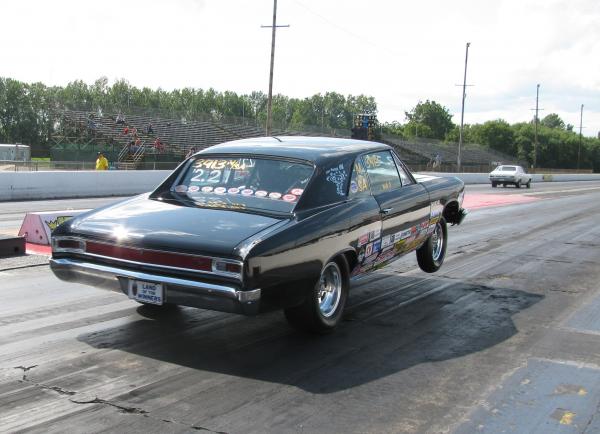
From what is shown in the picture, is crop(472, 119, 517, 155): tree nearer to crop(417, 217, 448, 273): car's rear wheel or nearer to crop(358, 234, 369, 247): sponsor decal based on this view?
crop(417, 217, 448, 273): car's rear wheel

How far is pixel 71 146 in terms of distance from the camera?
49.9 m

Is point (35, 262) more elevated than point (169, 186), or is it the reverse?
point (169, 186)

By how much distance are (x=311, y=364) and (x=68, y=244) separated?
2041 mm

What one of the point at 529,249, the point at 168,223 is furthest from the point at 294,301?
the point at 529,249

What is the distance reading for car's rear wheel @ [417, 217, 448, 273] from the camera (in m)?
7.75

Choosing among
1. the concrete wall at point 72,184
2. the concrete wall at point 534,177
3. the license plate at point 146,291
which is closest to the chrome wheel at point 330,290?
the license plate at point 146,291

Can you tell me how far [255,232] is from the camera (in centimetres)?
440

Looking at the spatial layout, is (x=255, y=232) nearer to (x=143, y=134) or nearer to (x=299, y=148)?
(x=299, y=148)

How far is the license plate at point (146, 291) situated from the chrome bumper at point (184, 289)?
35 millimetres

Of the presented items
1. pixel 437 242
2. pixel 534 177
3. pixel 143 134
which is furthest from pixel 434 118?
pixel 437 242

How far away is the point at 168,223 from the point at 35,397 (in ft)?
4.82

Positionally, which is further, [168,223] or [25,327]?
[25,327]

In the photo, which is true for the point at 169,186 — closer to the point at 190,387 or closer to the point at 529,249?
the point at 190,387

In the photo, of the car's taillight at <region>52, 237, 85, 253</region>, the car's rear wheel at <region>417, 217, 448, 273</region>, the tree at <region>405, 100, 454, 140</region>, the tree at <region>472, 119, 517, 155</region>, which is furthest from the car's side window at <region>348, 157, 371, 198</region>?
the tree at <region>405, 100, 454, 140</region>
